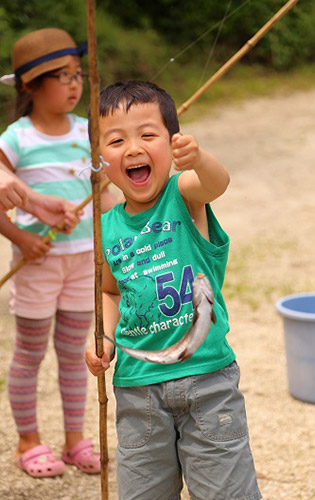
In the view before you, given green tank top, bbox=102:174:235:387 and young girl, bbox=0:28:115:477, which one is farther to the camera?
young girl, bbox=0:28:115:477

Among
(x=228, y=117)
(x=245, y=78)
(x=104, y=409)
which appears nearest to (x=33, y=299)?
(x=104, y=409)

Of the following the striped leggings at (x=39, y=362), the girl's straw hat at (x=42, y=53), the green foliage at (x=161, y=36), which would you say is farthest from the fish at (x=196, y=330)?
the green foliage at (x=161, y=36)

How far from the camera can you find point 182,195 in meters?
1.90

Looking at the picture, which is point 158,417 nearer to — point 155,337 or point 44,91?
point 155,337

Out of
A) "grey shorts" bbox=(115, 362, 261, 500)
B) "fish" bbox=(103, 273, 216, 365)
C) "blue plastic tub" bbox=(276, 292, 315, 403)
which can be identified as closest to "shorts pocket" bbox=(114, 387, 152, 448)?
"grey shorts" bbox=(115, 362, 261, 500)

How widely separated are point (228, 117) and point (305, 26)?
154 centimetres

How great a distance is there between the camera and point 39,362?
2889mm

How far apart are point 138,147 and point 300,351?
5.96 ft

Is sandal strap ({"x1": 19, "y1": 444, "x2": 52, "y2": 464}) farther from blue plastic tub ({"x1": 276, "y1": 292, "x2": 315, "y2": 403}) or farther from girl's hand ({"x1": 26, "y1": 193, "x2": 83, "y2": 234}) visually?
blue plastic tub ({"x1": 276, "y1": 292, "x2": 315, "y2": 403})

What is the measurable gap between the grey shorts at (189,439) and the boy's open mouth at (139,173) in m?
0.47

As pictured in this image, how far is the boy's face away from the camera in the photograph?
71.6 inches

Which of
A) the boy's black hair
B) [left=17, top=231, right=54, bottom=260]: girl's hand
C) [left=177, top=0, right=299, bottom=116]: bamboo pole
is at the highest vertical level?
[left=177, top=0, right=299, bottom=116]: bamboo pole

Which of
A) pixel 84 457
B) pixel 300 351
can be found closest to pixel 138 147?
pixel 84 457

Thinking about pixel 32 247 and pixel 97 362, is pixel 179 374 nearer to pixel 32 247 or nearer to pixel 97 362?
pixel 97 362
